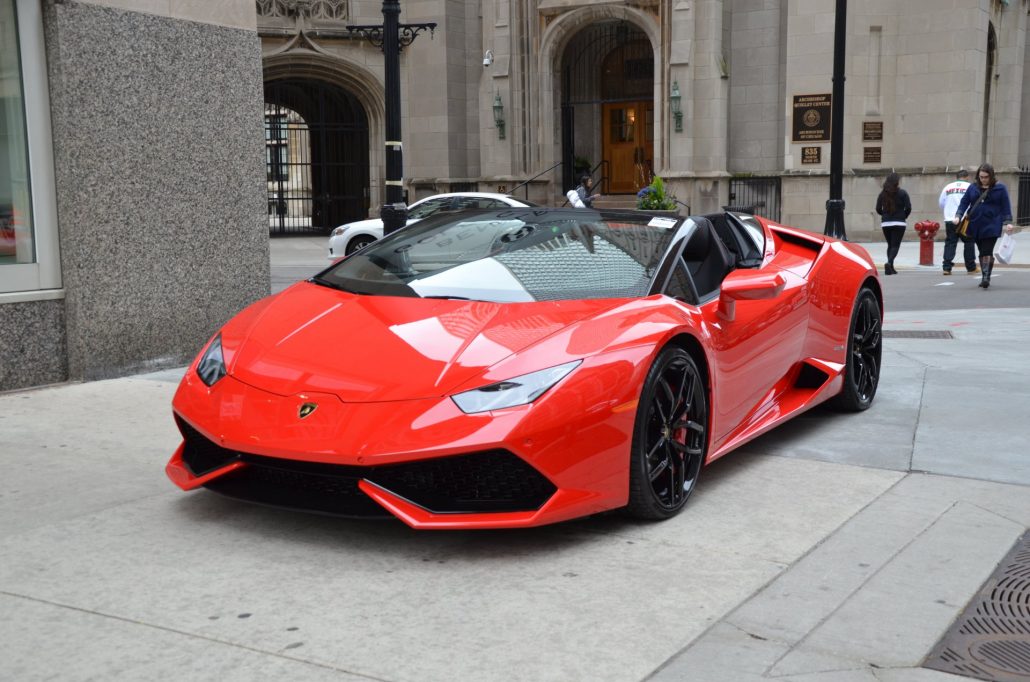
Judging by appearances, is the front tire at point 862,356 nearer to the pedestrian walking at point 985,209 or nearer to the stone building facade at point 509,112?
the stone building facade at point 509,112

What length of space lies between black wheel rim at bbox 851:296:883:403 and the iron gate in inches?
862

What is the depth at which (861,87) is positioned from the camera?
88.4 feet

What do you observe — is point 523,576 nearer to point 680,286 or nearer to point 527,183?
point 680,286

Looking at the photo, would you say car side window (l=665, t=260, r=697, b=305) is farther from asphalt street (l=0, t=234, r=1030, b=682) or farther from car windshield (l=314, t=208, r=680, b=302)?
asphalt street (l=0, t=234, r=1030, b=682)

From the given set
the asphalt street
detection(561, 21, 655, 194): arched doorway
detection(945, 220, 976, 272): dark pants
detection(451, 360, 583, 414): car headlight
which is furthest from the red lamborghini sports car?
detection(561, 21, 655, 194): arched doorway

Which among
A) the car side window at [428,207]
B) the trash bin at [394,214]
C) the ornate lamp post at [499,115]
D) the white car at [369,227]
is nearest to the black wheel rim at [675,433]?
the trash bin at [394,214]

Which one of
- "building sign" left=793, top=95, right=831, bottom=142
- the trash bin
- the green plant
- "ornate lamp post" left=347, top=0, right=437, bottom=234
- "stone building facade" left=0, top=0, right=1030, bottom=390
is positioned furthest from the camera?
"building sign" left=793, top=95, right=831, bottom=142

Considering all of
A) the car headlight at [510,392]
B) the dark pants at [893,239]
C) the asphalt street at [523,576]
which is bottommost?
the asphalt street at [523,576]

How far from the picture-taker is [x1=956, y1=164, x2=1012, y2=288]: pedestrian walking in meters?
15.8

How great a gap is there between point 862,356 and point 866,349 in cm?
10

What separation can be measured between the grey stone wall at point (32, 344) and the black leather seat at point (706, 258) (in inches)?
179

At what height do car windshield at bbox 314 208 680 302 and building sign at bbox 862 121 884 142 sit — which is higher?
building sign at bbox 862 121 884 142

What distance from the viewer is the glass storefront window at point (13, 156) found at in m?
7.52

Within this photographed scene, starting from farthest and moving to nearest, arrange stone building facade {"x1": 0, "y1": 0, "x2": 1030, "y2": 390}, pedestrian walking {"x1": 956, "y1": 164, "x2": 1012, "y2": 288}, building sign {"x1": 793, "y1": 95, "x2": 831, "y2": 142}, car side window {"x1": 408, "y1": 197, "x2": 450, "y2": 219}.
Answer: building sign {"x1": 793, "y1": 95, "x2": 831, "y2": 142} → car side window {"x1": 408, "y1": 197, "x2": 450, "y2": 219} → pedestrian walking {"x1": 956, "y1": 164, "x2": 1012, "y2": 288} → stone building facade {"x1": 0, "y1": 0, "x2": 1030, "y2": 390}
